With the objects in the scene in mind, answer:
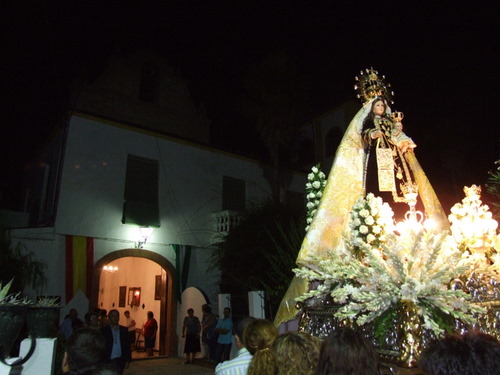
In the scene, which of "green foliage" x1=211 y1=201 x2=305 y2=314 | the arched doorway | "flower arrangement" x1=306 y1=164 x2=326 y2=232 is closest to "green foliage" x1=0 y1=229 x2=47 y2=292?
the arched doorway

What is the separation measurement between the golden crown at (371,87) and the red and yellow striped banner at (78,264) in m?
10.2

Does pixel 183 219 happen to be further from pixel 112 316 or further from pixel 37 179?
pixel 112 316

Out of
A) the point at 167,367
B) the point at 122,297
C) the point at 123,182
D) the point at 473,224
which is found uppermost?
the point at 123,182

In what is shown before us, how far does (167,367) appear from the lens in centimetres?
1184

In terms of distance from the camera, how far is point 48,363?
12.5ft

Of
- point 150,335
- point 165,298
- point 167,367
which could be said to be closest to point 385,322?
point 167,367

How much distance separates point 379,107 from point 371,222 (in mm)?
1761

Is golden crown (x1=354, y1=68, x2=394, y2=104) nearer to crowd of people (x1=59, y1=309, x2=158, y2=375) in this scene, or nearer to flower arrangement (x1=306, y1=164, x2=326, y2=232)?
flower arrangement (x1=306, y1=164, x2=326, y2=232)

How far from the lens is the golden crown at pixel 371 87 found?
5.37 metres

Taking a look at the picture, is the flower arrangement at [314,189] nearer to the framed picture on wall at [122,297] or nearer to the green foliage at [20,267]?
the green foliage at [20,267]

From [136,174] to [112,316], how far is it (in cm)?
774

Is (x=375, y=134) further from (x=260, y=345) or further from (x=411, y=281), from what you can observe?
(x=260, y=345)

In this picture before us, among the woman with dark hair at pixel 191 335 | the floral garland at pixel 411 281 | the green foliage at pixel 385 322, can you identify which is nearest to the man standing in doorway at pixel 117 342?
the woman with dark hair at pixel 191 335

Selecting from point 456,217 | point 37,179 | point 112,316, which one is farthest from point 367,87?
point 37,179
